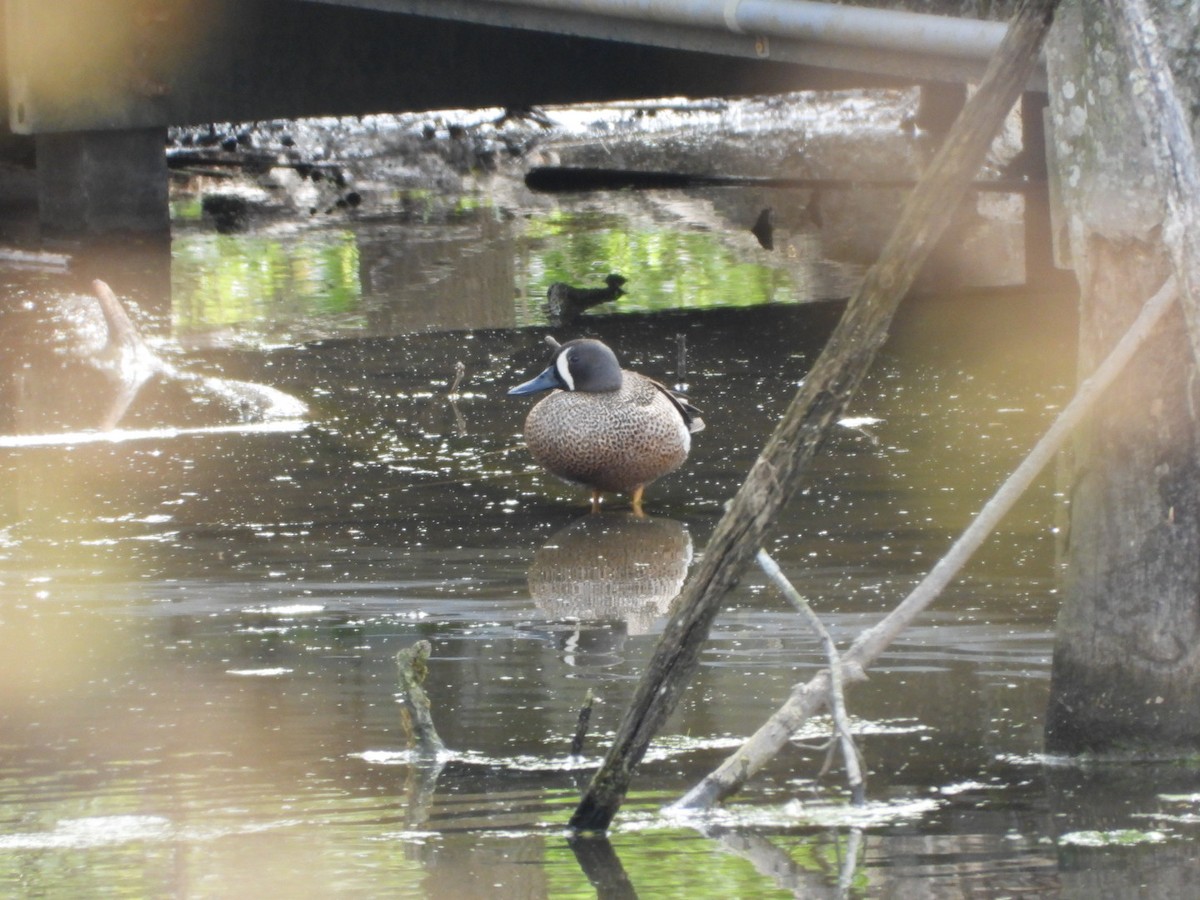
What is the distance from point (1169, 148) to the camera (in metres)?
3.30

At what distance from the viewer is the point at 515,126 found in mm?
21703

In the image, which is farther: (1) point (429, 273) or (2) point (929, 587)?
(1) point (429, 273)

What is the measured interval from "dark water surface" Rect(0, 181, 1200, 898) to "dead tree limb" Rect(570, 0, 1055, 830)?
0.41 m

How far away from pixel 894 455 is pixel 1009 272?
5.53m

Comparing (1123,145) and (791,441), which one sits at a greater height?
(1123,145)

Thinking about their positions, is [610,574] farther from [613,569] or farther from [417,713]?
[417,713]

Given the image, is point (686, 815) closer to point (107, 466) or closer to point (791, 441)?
point (791, 441)

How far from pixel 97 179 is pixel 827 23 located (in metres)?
6.59

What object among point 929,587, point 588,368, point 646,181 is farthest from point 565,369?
point 646,181

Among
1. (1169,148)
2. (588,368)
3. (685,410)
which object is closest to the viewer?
(1169,148)

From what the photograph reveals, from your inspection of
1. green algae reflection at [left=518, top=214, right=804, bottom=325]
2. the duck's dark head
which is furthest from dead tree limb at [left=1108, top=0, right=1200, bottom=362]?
green algae reflection at [left=518, top=214, right=804, bottom=325]

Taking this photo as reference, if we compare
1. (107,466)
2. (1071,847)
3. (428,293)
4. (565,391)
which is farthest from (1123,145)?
(428,293)

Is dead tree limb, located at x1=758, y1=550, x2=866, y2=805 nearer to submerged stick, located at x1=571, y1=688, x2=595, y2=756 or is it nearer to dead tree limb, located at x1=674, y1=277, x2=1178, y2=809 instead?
dead tree limb, located at x1=674, y1=277, x2=1178, y2=809

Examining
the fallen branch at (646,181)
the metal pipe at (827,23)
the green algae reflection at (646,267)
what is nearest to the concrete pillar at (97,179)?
the green algae reflection at (646,267)
